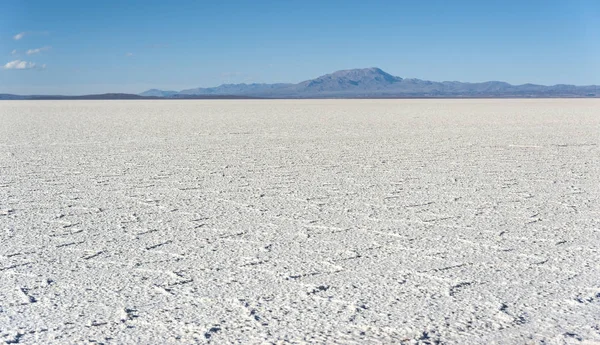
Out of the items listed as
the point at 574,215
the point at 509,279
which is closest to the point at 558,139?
the point at 574,215

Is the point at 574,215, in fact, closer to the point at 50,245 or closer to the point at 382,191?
the point at 382,191

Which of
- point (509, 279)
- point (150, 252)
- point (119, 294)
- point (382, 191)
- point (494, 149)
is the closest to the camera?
point (119, 294)

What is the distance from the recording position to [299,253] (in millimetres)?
3988

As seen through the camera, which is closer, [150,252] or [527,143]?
[150,252]

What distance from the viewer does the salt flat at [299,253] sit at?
111 inches

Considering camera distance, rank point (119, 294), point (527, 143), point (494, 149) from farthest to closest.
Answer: point (527, 143) → point (494, 149) → point (119, 294)

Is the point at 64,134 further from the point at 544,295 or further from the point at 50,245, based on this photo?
the point at 544,295

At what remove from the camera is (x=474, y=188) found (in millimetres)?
6465

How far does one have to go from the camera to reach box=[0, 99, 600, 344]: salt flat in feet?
9.29

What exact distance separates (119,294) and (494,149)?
26.8 feet

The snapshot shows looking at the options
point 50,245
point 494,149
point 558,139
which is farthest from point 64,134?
point 50,245

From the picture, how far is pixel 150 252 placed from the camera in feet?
13.1

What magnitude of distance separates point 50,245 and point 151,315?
4.93 ft

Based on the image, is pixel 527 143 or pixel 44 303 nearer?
pixel 44 303
